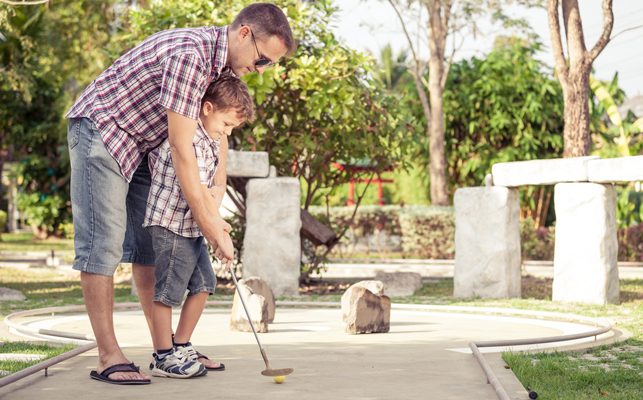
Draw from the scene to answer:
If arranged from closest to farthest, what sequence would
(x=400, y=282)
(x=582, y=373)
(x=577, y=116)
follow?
(x=582, y=373) < (x=400, y=282) < (x=577, y=116)

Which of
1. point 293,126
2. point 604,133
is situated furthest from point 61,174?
point 293,126

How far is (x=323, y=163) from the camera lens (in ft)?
40.2

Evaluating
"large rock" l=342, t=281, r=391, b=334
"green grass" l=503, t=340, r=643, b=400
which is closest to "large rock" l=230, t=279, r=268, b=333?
"large rock" l=342, t=281, r=391, b=334

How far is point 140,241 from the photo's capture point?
504cm

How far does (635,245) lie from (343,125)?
8868 mm

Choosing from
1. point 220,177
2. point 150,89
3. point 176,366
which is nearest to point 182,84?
point 150,89

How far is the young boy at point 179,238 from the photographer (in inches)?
189

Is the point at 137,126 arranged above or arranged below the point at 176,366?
above

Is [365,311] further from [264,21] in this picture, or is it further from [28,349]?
[264,21]

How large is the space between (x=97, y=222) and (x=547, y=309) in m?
5.64

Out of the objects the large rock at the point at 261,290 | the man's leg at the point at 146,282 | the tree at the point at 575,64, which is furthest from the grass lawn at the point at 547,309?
the tree at the point at 575,64

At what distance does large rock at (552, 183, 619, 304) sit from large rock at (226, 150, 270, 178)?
120 inches

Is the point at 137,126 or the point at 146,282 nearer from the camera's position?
the point at 137,126

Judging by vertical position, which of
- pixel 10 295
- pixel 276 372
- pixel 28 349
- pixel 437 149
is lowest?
pixel 10 295
